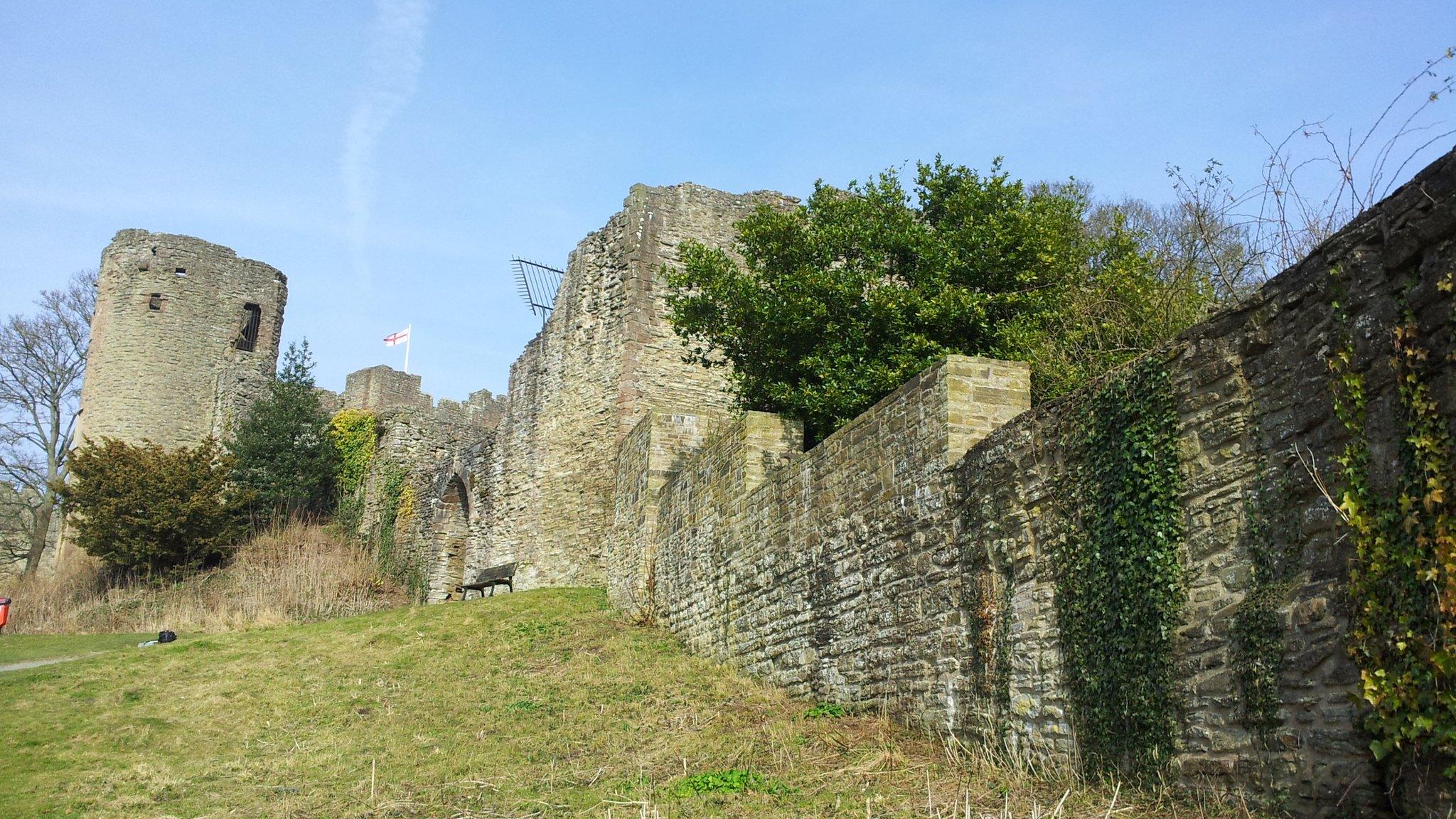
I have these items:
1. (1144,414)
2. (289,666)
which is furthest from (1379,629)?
(289,666)

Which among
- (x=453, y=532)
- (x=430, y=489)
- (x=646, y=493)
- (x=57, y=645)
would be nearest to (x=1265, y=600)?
(x=646, y=493)

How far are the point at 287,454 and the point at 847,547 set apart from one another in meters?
24.1

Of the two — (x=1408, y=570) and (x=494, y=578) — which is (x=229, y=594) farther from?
(x=1408, y=570)

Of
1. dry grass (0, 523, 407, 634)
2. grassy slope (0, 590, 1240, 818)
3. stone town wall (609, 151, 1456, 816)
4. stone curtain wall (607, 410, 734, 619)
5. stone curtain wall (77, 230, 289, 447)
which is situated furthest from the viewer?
stone curtain wall (77, 230, 289, 447)

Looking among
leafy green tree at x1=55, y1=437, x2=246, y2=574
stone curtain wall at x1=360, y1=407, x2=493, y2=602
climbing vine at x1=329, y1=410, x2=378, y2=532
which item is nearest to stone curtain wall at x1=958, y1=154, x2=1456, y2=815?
stone curtain wall at x1=360, y1=407, x2=493, y2=602

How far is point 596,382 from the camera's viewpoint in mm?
21375

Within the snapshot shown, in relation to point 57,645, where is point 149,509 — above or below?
above

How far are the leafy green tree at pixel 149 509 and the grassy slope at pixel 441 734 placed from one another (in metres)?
10.9

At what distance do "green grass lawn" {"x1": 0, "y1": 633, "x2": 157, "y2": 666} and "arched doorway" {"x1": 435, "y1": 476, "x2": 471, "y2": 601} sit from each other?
8098 mm

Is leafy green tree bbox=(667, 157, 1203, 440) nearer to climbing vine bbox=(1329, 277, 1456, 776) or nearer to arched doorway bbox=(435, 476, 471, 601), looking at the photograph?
climbing vine bbox=(1329, 277, 1456, 776)

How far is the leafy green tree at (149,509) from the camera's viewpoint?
2505 cm

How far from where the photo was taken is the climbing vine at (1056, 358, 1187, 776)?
5555mm

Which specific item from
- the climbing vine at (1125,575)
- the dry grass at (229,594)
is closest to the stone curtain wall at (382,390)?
the dry grass at (229,594)

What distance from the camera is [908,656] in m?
8.19
